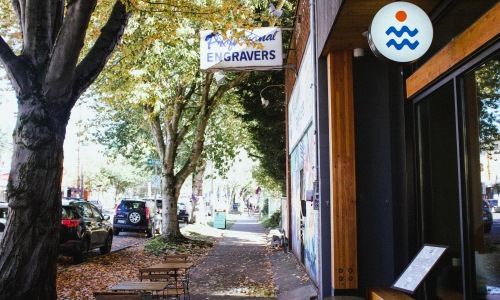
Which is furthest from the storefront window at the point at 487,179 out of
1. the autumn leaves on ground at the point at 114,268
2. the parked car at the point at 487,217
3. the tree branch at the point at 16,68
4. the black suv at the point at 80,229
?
the black suv at the point at 80,229

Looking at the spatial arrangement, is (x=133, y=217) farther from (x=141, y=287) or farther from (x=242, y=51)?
(x=141, y=287)

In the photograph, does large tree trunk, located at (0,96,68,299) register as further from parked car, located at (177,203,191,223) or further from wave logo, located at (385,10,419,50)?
parked car, located at (177,203,191,223)

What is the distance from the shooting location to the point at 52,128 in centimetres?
627

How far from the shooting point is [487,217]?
434 cm

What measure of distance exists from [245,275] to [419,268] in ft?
26.8

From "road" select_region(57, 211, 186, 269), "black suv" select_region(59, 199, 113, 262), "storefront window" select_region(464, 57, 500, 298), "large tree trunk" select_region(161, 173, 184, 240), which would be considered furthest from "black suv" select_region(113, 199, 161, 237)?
"storefront window" select_region(464, 57, 500, 298)

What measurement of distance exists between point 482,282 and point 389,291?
1928 mm

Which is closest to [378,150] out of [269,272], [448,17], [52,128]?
[448,17]

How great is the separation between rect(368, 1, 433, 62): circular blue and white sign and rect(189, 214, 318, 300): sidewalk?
4.85 meters

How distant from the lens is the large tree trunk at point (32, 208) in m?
5.92

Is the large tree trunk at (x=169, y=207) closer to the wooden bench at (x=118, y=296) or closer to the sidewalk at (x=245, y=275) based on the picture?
the sidewalk at (x=245, y=275)

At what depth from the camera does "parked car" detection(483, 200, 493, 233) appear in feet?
14.2

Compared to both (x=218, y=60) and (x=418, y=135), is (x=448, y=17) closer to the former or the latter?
(x=418, y=135)

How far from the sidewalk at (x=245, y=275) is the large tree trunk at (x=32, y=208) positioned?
3706 millimetres
